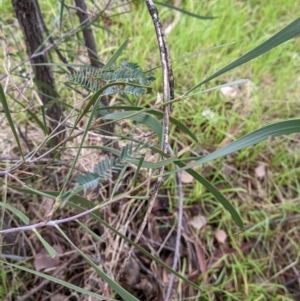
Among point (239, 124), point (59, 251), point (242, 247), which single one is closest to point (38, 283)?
point (59, 251)

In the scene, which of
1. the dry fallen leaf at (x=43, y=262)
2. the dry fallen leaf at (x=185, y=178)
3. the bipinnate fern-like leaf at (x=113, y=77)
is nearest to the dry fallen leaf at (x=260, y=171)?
the dry fallen leaf at (x=185, y=178)

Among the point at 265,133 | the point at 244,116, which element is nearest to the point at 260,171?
the point at 244,116

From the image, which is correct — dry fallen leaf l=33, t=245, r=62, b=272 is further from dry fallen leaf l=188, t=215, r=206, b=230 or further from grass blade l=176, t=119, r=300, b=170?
grass blade l=176, t=119, r=300, b=170

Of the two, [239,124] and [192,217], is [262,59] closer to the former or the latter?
[239,124]

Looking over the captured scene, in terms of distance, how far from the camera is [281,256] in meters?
1.18

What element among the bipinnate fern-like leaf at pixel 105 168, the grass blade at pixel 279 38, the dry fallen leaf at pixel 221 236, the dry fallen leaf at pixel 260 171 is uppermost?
the grass blade at pixel 279 38

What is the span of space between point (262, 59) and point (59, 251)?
102 cm

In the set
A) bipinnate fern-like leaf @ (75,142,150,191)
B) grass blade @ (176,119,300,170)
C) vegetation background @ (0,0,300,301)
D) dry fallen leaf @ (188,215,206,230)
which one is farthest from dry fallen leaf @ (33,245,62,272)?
grass blade @ (176,119,300,170)

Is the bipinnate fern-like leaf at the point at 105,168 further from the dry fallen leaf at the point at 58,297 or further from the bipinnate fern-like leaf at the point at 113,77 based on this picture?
the dry fallen leaf at the point at 58,297

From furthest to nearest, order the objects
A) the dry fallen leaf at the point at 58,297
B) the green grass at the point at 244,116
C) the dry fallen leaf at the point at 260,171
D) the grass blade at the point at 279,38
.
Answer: the dry fallen leaf at the point at 260,171 → the green grass at the point at 244,116 → the dry fallen leaf at the point at 58,297 → the grass blade at the point at 279,38

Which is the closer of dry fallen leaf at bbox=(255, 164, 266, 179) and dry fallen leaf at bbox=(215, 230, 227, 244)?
dry fallen leaf at bbox=(215, 230, 227, 244)

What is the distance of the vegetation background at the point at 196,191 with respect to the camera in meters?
1.04

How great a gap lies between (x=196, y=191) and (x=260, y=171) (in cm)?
26

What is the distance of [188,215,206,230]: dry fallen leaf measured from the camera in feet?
3.84
